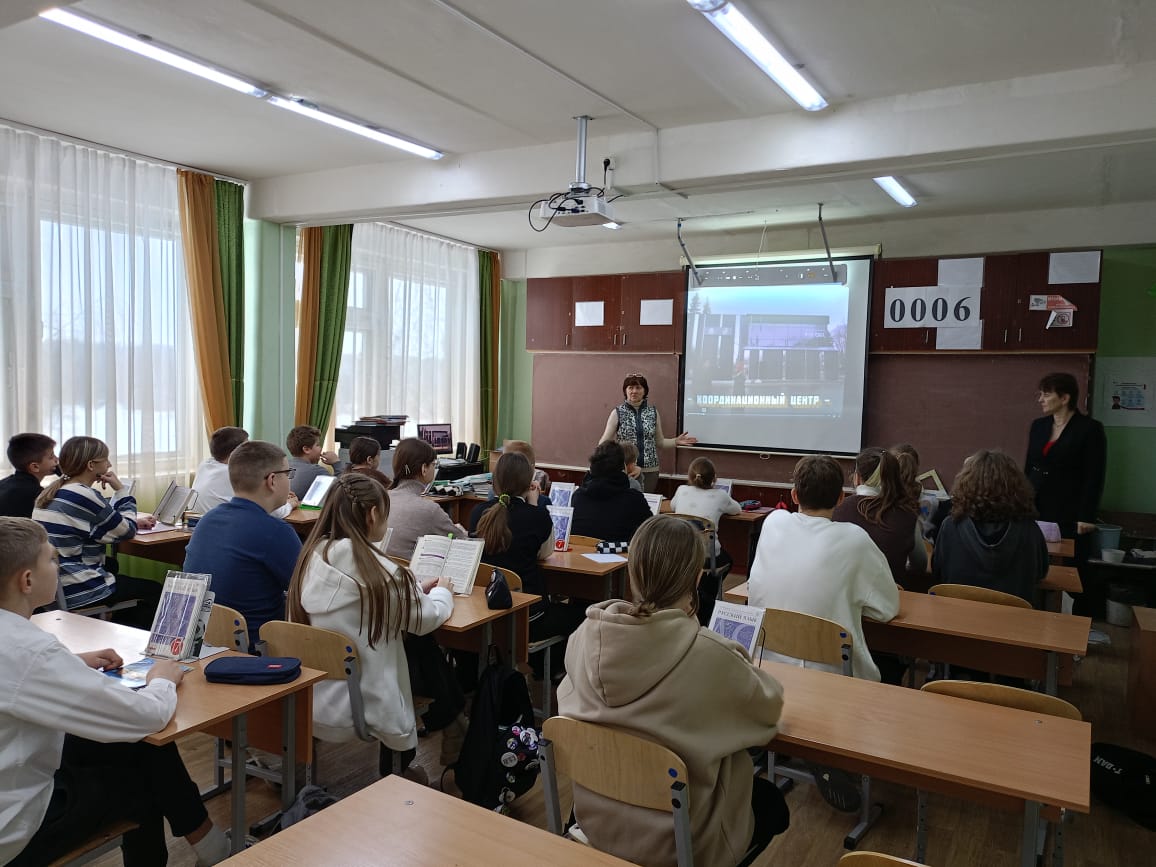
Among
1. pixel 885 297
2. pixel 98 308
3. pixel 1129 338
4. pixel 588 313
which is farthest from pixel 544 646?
pixel 1129 338

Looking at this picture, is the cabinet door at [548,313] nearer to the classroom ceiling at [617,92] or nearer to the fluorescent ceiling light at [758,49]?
the classroom ceiling at [617,92]

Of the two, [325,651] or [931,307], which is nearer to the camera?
[325,651]

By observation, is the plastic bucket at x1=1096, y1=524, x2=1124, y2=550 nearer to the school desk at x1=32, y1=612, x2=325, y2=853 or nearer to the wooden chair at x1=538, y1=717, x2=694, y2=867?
the wooden chair at x1=538, y1=717, x2=694, y2=867

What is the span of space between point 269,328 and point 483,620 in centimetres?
445

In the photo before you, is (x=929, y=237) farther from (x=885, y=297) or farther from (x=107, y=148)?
(x=107, y=148)

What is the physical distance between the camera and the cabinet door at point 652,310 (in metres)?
7.59

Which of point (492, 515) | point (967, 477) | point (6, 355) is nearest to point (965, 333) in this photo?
point (967, 477)

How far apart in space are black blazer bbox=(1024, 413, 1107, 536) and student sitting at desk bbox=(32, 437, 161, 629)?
5.25 meters

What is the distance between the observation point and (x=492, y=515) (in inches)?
141

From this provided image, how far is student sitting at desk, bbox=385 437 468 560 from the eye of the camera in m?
3.60

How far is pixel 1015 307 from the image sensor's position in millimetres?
6180

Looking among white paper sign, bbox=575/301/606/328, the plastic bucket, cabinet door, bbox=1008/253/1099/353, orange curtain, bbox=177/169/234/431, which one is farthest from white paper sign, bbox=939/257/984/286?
orange curtain, bbox=177/169/234/431

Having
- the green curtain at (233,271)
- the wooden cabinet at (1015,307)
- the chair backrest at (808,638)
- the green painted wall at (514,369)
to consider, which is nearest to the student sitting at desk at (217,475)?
the green curtain at (233,271)

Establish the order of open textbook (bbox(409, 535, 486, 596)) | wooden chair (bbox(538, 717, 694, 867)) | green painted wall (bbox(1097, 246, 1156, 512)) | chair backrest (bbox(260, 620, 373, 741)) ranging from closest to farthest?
wooden chair (bbox(538, 717, 694, 867)) → chair backrest (bbox(260, 620, 373, 741)) → open textbook (bbox(409, 535, 486, 596)) → green painted wall (bbox(1097, 246, 1156, 512))
